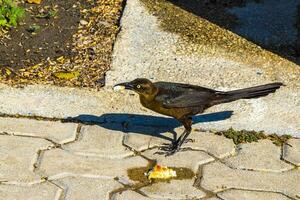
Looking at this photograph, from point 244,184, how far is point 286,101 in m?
1.43

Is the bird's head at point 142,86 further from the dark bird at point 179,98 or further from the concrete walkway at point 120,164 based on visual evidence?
the concrete walkway at point 120,164

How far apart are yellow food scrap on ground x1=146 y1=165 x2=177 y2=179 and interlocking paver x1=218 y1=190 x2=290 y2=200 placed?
423 millimetres

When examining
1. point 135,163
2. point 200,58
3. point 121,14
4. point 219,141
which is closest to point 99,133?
point 135,163

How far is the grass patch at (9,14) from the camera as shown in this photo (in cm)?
841

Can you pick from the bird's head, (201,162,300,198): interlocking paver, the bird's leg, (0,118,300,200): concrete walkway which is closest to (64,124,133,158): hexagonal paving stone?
(0,118,300,200): concrete walkway

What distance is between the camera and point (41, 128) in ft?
22.0

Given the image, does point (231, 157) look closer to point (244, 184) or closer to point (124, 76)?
point (244, 184)

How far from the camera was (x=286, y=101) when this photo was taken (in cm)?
730

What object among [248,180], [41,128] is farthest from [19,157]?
[248,180]

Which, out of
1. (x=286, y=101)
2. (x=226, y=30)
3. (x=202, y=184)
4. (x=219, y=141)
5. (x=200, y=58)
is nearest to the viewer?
(x=202, y=184)

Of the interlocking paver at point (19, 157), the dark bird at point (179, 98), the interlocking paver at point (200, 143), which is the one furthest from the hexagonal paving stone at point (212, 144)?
the interlocking paver at point (19, 157)

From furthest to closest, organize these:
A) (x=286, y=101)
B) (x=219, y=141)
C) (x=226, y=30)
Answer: (x=226, y=30)
(x=286, y=101)
(x=219, y=141)

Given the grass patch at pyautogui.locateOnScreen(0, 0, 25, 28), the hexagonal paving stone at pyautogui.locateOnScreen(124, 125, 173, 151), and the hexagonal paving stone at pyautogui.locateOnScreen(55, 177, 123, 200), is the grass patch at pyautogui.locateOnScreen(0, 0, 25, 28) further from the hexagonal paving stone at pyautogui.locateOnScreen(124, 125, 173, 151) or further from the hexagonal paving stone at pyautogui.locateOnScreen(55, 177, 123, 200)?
the hexagonal paving stone at pyautogui.locateOnScreen(55, 177, 123, 200)

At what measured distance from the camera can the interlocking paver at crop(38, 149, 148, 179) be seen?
6.14 metres
